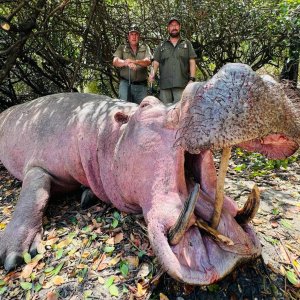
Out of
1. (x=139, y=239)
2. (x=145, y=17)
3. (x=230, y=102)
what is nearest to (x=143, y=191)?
(x=139, y=239)

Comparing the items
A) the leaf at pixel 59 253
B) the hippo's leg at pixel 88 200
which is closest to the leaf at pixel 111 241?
the leaf at pixel 59 253

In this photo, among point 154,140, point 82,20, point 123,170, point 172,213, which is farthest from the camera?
point 82,20

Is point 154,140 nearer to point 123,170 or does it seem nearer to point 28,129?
point 123,170

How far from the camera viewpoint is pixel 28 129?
4.53 m

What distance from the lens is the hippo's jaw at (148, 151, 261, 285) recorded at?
6.89ft

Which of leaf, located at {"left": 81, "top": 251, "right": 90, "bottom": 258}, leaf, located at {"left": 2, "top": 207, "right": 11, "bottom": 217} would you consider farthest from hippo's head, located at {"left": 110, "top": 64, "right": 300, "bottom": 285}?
leaf, located at {"left": 2, "top": 207, "right": 11, "bottom": 217}

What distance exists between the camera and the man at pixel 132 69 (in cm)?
646

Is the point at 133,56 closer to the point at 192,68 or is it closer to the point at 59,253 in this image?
the point at 192,68

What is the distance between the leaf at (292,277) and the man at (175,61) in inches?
170

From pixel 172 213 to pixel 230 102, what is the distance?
0.83 metres

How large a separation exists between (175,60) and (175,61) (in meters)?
0.02

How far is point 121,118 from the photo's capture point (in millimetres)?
3293

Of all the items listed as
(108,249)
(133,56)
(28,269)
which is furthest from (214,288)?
(133,56)

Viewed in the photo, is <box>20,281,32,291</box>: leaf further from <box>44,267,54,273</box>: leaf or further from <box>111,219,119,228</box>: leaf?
<box>111,219,119,228</box>: leaf
